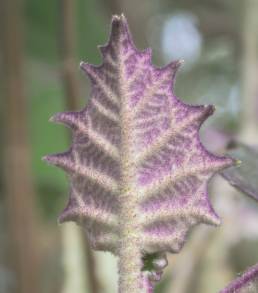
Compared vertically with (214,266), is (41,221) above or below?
above

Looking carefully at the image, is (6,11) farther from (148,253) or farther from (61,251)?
(148,253)

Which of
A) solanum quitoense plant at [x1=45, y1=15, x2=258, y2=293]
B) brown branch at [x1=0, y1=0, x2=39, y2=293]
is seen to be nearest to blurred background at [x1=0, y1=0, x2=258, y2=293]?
brown branch at [x1=0, y1=0, x2=39, y2=293]

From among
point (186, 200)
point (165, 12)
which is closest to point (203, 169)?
point (186, 200)

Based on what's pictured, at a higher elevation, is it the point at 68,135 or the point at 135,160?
the point at 68,135

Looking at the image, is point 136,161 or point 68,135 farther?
point 68,135

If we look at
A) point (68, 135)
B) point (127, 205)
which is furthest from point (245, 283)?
point (68, 135)

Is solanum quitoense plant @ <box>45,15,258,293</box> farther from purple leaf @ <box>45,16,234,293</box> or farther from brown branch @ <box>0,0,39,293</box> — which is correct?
brown branch @ <box>0,0,39,293</box>

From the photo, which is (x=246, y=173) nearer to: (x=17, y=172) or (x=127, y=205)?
(x=127, y=205)
